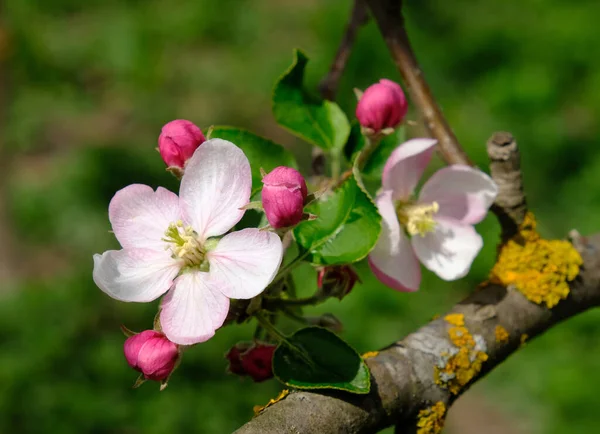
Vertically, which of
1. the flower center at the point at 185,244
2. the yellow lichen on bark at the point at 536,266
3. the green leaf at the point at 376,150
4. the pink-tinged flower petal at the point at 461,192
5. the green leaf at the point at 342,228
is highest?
the flower center at the point at 185,244

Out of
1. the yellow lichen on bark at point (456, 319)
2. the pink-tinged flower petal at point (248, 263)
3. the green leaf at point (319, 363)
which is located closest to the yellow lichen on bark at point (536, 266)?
the yellow lichen on bark at point (456, 319)

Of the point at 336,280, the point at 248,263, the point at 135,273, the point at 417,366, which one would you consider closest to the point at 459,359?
the point at 417,366

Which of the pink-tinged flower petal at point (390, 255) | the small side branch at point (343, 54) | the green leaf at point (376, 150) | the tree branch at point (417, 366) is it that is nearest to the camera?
the tree branch at point (417, 366)

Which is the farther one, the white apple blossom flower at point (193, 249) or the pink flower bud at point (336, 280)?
the pink flower bud at point (336, 280)

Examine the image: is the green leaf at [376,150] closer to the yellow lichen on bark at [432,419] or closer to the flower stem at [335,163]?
the flower stem at [335,163]

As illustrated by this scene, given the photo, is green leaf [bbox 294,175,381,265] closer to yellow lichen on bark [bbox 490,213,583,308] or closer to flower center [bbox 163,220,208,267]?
flower center [bbox 163,220,208,267]

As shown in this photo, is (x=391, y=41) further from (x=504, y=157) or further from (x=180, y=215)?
(x=180, y=215)
